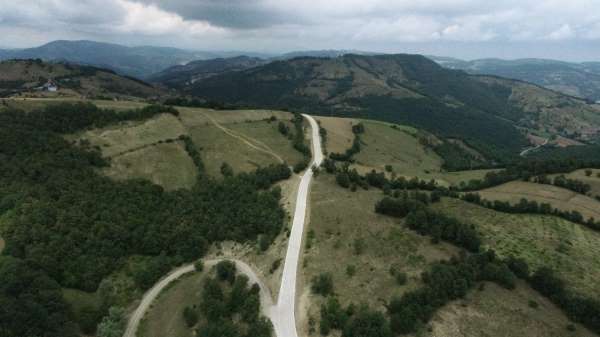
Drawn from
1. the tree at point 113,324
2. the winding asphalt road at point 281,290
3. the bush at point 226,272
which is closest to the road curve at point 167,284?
the winding asphalt road at point 281,290

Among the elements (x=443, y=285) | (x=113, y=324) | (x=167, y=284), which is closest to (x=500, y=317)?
(x=443, y=285)

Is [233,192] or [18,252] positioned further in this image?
[233,192]

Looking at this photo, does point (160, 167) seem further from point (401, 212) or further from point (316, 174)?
point (401, 212)

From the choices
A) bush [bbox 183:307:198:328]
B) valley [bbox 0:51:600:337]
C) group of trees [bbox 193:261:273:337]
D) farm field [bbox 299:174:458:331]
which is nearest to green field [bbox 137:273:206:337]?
valley [bbox 0:51:600:337]

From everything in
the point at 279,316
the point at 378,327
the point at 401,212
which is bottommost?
the point at 279,316

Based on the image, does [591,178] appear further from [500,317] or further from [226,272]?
[226,272]

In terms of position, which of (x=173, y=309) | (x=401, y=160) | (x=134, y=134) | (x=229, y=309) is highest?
(x=134, y=134)

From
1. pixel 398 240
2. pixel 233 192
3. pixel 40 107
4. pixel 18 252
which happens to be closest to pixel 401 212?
pixel 398 240
